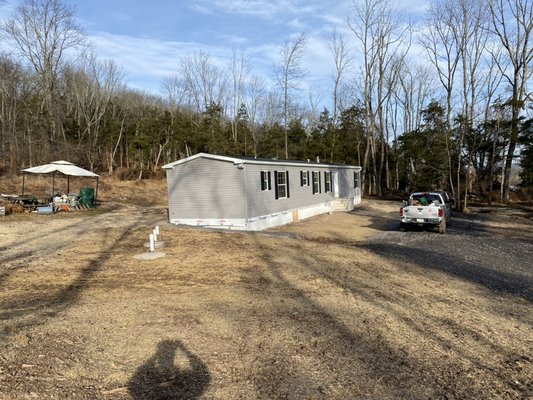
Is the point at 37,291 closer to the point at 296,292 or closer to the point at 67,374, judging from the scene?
the point at 67,374

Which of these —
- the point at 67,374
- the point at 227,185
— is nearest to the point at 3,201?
the point at 227,185

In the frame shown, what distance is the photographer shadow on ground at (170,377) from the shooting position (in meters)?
3.51

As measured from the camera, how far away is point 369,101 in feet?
123

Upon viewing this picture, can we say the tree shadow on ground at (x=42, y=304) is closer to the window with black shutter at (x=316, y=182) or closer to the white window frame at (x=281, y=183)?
the white window frame at (x=281, y=183)

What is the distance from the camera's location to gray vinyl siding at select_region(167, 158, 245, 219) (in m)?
15.2

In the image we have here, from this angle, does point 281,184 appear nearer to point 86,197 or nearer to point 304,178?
point 304,178

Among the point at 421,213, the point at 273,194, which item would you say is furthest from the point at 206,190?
the point at 421,213

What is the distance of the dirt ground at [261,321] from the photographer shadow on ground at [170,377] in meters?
0.02

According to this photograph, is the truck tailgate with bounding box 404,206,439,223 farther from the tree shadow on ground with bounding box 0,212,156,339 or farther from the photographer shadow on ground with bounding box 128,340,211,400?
the photographer shadow on ground with bounding box 128,340,211,400

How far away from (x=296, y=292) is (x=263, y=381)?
3.29 meters

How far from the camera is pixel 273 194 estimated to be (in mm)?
17156

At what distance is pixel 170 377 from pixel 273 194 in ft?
44.4

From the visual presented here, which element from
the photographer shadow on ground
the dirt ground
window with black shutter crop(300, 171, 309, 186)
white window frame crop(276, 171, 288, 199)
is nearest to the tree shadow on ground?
the dirt ground

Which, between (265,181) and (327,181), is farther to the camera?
(327,181)
